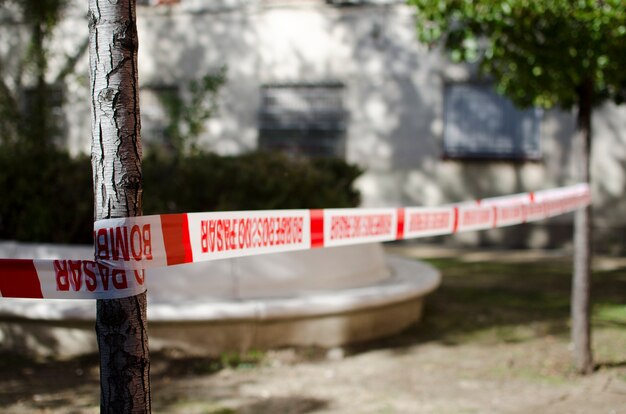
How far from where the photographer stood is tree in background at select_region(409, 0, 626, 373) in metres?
5.64

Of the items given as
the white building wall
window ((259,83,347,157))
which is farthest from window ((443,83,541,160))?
window ((259,83,347,157))

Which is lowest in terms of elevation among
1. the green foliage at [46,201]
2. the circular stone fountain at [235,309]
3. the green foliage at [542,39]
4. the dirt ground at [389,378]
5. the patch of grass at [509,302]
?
the patch of grass at [509,302]

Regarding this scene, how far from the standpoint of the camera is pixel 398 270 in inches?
319

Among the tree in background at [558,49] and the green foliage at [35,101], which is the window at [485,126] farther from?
the tree in background at [558,49]

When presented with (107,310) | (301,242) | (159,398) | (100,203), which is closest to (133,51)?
(100,203)

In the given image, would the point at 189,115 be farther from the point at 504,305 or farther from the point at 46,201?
the point at 504,305

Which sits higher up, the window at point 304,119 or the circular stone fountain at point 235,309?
the window at point 304,119

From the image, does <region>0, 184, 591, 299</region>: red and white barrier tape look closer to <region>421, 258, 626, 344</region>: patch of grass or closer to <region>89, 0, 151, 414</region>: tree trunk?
<region>89, 0, 151, 414</region>: tree trunk

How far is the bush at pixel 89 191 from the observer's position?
7.02m

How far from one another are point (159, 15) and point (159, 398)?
11.7 m

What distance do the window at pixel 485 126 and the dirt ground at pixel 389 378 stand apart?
6878 mm

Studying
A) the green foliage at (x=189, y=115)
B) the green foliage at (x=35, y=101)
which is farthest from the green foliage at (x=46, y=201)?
the green foliage at (x=189, y=115)

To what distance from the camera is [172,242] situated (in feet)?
10.3

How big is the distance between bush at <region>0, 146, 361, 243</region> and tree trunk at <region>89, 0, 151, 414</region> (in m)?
4.05
